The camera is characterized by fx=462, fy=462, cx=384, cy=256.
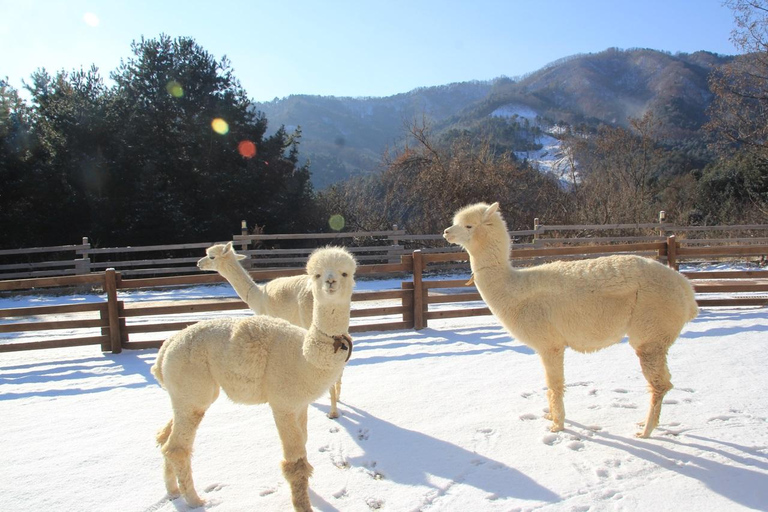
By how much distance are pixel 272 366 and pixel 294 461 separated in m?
0.58

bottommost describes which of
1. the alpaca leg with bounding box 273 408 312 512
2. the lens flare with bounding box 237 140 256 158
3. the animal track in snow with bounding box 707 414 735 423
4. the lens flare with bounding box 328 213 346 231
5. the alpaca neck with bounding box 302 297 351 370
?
the animal track in snow with bounding box 707 414 735 423

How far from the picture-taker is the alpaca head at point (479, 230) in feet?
13.7

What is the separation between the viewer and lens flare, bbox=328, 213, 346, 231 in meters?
20.3

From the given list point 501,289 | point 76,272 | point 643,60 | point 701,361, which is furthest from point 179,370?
point 643,60

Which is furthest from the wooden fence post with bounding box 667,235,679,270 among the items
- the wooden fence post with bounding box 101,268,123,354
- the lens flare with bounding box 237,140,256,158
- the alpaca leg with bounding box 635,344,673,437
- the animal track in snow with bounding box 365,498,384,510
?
the lens flare with bounding box 237,140,256,158

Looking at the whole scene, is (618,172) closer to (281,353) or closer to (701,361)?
(701,361)

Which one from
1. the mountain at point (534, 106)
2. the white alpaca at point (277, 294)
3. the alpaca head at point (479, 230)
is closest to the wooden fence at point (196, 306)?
the white alpaca at point (277, 294)

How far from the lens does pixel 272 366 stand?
9.50ft

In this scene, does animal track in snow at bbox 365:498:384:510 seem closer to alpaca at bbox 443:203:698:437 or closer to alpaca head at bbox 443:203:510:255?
alpaca at bbox 443:203:698:437

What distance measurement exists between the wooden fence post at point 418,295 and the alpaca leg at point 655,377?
4296mm

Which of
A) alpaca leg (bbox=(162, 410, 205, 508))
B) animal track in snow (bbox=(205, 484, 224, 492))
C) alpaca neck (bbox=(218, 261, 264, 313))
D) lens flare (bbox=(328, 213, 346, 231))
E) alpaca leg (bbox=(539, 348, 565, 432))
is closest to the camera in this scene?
Answer: alpaca leg (bbox=(162, 410, 205, 508))

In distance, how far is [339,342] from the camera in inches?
109

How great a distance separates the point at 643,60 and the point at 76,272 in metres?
104

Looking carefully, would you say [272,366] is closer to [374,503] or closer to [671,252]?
[374,503]
